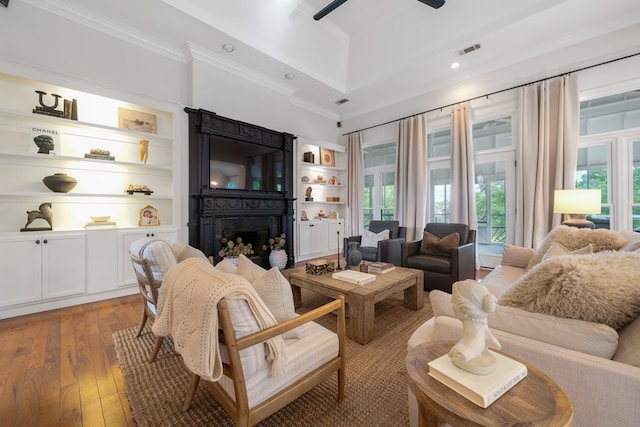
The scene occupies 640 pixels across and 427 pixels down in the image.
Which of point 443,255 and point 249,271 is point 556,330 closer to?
point 249,271

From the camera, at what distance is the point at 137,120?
3.46 meters

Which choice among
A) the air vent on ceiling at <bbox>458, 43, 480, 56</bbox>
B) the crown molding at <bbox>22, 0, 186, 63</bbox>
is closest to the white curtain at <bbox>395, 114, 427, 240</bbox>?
the air vent on ceiling at <bbox>458, 43, 480, 56</bbox>

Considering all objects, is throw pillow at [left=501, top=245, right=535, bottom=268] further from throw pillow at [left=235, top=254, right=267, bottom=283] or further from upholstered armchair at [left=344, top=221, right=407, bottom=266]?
throw pillow at [left=235, top=254, right=267, bottom=283]

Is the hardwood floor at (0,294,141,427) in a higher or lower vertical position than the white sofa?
lower

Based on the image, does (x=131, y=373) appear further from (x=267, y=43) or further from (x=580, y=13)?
(x=580, y=13)

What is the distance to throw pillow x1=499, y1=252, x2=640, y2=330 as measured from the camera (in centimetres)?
90

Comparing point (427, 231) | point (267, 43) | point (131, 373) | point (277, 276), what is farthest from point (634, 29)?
point (131, 373)

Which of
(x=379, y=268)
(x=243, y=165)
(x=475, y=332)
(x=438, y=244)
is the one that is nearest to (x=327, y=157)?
(x=243, y=165)

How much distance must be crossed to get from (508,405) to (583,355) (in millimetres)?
412

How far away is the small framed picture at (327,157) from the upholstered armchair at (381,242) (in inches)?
84.8

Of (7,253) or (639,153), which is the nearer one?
(7,253)

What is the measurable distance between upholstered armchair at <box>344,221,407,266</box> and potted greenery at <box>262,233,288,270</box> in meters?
1.19

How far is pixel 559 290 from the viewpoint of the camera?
3.18 feet

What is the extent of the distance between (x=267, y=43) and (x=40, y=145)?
10.0ft
